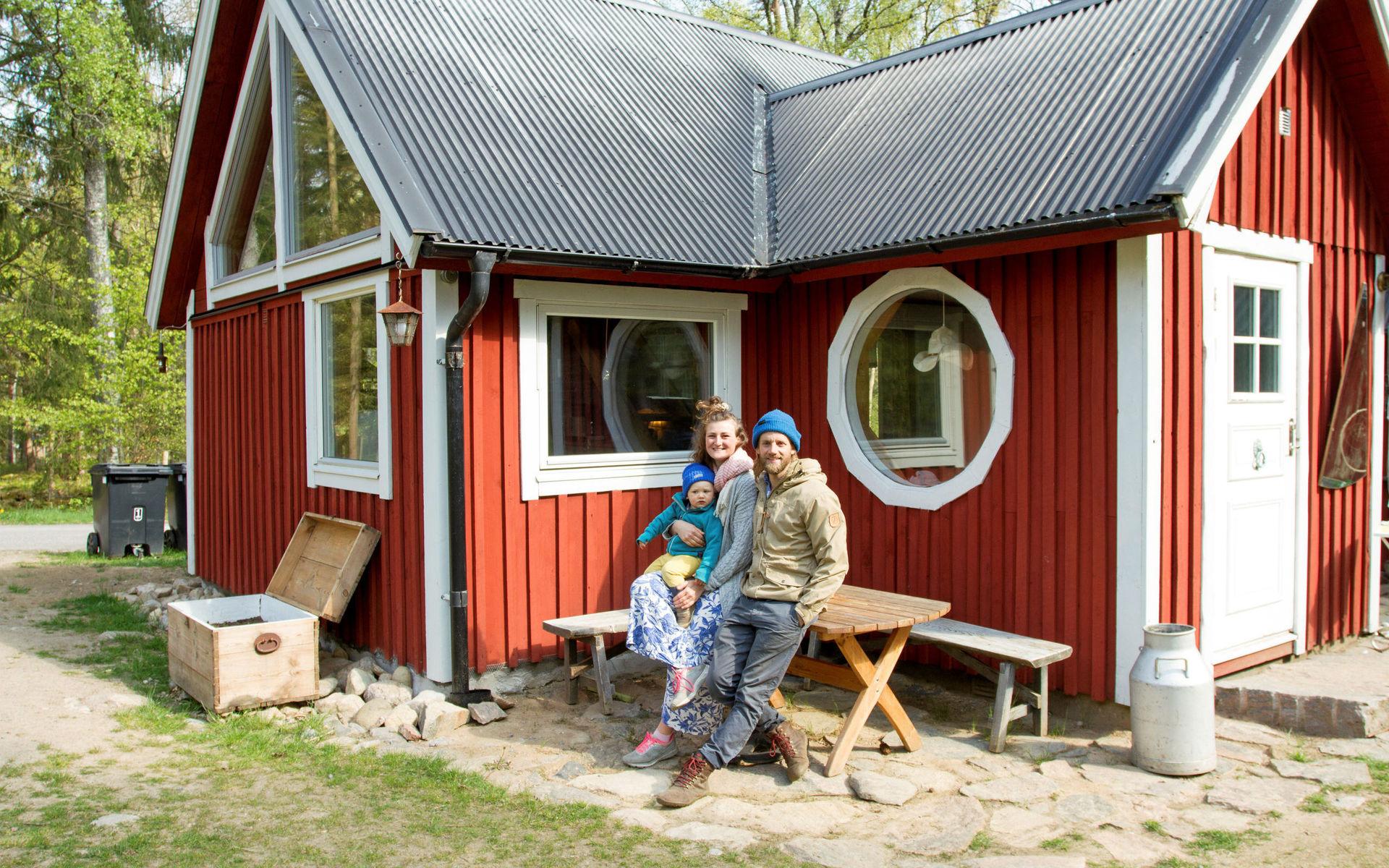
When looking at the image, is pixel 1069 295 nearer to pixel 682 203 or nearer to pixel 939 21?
pixel 682 203

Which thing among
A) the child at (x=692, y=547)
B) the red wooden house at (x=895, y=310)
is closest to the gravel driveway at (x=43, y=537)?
the red wooden house at (x=895, y=310)

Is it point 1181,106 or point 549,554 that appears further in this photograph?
point 549,554

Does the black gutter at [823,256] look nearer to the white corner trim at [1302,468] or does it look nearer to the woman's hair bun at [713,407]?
the woman's hair bun at [713,407]

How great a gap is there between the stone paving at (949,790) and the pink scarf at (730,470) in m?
1.37

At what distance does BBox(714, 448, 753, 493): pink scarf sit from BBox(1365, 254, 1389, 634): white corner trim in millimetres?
4545

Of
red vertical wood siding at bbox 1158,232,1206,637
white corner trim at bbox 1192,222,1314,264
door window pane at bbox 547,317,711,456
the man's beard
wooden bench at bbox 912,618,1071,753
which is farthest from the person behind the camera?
door window pane at bbox 547,317,711,456

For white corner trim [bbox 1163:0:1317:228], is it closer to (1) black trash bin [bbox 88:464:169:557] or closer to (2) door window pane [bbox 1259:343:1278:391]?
(2) door window pane [bbox 1259:343:1278:391]

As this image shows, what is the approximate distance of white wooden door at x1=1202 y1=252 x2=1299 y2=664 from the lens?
6293 mm

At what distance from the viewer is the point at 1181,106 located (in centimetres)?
624

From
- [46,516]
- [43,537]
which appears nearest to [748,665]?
[43,537]

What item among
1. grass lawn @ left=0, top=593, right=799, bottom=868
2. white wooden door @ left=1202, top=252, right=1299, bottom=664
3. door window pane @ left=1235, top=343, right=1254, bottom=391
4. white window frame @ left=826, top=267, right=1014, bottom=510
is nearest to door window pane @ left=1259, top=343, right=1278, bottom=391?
white wooden door @ left=1202, top=252, right=1299, bottom=664

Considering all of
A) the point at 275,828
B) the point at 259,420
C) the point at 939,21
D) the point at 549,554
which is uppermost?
the point at 939,21

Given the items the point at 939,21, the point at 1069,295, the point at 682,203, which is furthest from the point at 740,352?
the point at 939,21

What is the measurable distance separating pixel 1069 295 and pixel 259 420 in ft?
21.1
